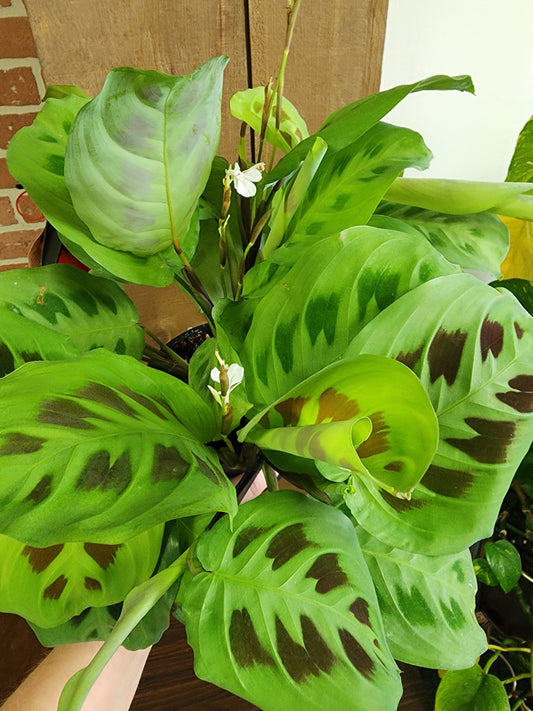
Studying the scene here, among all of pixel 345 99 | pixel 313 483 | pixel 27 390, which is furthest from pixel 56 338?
pixel 345 99

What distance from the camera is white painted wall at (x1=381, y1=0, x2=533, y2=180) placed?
834 mm

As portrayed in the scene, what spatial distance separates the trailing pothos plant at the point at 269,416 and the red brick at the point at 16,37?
101 centimetres

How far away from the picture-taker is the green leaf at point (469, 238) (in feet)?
1.54

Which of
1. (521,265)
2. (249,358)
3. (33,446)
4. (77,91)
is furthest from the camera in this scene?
(521,265)

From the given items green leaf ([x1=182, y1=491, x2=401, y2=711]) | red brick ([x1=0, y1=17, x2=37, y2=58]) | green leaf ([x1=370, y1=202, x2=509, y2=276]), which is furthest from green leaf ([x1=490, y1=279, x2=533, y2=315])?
red brick ([x1=0, y1=17, x2=37, y2=58])

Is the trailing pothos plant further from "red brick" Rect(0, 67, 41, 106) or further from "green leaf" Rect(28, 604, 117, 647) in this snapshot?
"red brick" Rect(0, 67, 41, 106)

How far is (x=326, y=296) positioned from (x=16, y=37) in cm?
125

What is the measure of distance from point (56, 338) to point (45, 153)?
5.6 inches

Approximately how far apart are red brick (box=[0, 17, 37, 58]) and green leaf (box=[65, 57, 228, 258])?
3.54 ft

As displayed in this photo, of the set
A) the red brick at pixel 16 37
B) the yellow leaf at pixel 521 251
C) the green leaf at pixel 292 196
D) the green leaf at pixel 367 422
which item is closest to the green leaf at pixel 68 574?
the green leaf at pixel 367 422

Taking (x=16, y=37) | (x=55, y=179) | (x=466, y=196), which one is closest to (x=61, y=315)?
(x=55, y=179)

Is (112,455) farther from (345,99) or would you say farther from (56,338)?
(345,99)

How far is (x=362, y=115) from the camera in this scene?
0.37 meters

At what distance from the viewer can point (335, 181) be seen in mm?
396
